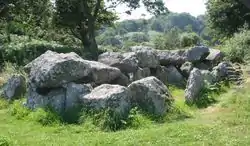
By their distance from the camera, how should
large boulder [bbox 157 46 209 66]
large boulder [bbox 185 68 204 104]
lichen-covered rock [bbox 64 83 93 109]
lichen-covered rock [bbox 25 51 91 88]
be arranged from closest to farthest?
lichen-covered rock [bbox 64 83 93 109] < lichen-covered rock [bbox 25 51 91 88] < large boulder [bbox 185 68 204 104] < large boulder [bbox 157 46 209 66]

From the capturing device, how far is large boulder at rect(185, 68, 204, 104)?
67.4 ft

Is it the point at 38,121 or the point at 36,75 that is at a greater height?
the point at 36,75

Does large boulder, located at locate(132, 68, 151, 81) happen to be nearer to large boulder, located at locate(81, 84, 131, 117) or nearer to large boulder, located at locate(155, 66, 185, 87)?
large boulder, located at locate(155, 66, 185, 87)

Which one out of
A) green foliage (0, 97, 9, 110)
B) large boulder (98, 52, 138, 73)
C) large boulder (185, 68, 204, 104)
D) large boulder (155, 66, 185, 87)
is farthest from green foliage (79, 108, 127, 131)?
large boulder (155, 66, 185, 87)

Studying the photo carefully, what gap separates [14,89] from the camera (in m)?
20.8

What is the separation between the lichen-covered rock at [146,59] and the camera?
91.7ft

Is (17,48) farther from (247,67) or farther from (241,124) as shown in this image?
(241,124)

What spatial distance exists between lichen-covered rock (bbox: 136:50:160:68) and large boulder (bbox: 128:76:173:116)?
10.1 m

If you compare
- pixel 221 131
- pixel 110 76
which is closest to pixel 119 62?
pixel 110 76

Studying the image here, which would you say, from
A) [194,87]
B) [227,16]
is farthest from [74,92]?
[227,16]

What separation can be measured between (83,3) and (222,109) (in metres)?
23.7

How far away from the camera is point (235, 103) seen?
63.9 ft

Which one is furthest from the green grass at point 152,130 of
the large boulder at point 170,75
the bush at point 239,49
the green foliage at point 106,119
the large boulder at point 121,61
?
the bush at point 239,49

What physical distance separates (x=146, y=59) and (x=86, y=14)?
511 inches
